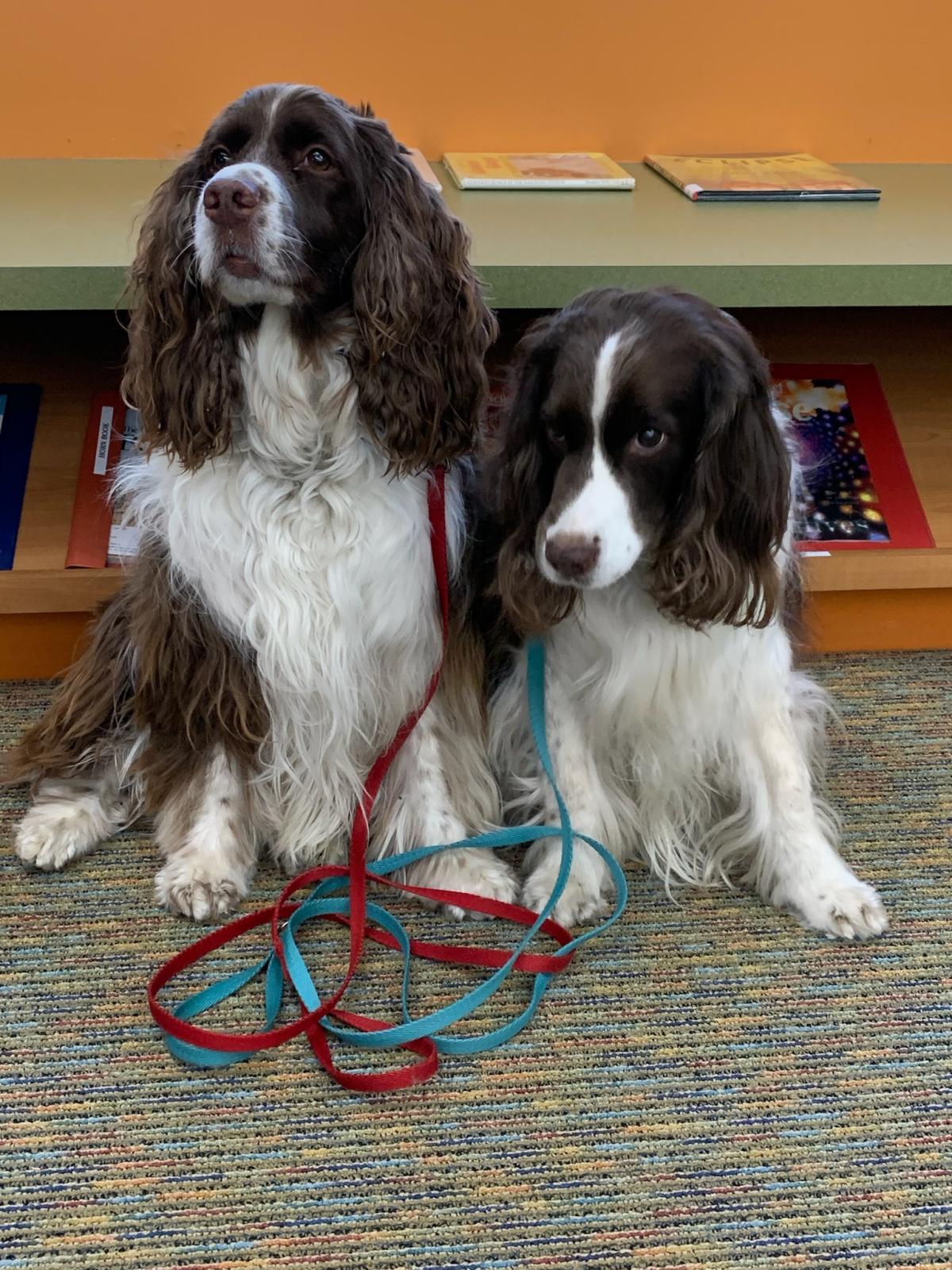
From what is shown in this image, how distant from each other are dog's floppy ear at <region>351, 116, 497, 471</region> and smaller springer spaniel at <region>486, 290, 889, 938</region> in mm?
96

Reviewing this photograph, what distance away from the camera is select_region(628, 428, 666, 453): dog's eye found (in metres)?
1.44

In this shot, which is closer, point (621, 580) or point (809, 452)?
point (621, 580)

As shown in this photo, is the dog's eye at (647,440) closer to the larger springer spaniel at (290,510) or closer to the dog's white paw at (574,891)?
the larger springer spaniel at (290,510)

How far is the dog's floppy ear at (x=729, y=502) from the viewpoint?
1.46m

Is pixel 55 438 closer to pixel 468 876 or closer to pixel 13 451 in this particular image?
pixel 13 451

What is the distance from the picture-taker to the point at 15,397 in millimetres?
2521

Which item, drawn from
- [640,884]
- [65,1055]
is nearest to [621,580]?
[640,884]

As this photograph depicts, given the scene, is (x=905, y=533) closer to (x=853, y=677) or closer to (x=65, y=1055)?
(x=853, y=677)

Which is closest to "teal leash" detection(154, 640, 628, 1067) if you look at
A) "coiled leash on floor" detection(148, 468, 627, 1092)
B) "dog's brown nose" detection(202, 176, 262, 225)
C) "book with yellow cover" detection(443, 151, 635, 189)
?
"coiled leash on floor" detection(148, 468, 627, 1092)

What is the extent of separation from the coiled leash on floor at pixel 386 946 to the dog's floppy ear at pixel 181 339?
Result: 0.34 metres

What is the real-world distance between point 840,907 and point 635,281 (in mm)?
1122

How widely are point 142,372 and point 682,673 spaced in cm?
87

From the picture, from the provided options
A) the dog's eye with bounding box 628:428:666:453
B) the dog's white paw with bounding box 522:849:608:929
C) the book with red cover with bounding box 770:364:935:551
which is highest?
the dog's eye with bounding box 628:428:666:453

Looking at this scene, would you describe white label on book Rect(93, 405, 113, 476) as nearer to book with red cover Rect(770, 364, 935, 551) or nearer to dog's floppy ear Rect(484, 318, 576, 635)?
dog's floppy ear Rect(484, 318, 576, 635)
